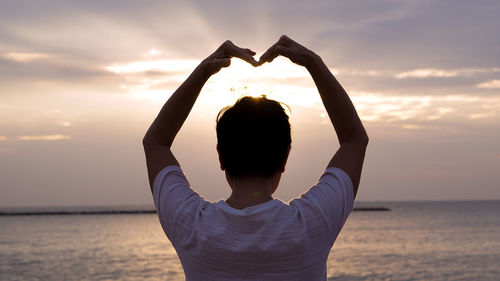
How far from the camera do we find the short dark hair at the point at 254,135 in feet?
4.81

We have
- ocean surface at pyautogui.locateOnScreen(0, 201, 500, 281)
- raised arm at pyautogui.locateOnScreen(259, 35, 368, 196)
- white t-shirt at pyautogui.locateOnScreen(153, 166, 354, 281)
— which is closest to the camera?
white t-shirt at pyautogui.locateOnScreen(153, 166, 354, 281)

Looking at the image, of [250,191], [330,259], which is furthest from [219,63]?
[330,259]

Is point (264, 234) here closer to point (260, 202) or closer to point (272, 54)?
point (260, 202)

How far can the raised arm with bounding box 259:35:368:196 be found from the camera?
1.60 metres

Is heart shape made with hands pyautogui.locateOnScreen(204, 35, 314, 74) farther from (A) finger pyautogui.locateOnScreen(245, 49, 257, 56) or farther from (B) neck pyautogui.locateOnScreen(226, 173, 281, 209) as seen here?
(B) neck pyautogui.locateOnScreen(226, 173, 281, 209)

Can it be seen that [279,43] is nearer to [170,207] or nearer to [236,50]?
[236,50]

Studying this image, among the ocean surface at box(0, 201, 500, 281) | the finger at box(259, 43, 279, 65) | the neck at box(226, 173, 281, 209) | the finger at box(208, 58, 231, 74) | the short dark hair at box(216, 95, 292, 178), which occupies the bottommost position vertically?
the ocean surface at box(0, 201, 500, 281)

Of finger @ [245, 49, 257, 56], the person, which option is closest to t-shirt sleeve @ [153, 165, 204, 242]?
the person

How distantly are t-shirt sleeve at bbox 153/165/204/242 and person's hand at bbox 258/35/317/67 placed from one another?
0.45 metres

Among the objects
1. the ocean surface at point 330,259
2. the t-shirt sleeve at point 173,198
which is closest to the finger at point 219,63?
the t-shirt sleeve at point 173,198

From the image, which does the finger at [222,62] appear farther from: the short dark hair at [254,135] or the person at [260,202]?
the short dark hair at [254,135]

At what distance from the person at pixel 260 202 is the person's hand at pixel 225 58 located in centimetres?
1

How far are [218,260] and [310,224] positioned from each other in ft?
0.91

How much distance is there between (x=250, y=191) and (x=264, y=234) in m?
0.15
